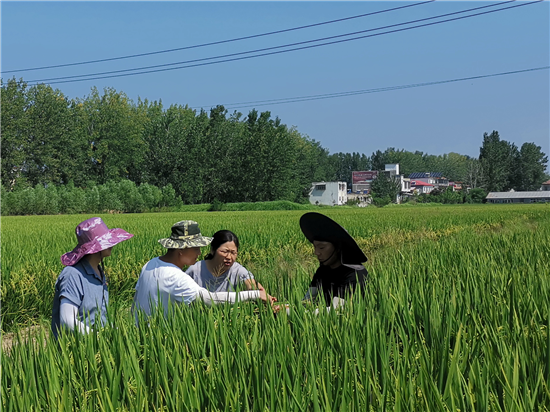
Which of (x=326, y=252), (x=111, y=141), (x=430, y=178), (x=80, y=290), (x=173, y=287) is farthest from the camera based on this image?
(x=430, y=178)

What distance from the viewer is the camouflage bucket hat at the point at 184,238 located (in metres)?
3.70

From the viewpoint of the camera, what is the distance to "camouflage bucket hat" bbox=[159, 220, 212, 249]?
3.70 meters

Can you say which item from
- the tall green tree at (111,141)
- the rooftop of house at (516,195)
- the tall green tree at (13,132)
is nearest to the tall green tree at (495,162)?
the rooftop of house at (516,195)

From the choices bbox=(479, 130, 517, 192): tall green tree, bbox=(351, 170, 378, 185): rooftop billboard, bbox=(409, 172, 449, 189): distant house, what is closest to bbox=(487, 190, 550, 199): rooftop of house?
bbox=(479, 130, 517, 192): tall green tree

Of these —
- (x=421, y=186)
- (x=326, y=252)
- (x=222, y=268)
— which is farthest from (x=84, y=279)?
(x=421, y=186)

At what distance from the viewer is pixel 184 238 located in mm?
3750

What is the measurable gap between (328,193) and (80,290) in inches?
3330

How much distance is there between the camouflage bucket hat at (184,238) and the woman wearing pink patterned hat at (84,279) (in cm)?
34

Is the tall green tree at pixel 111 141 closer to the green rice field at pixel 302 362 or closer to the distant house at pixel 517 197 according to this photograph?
the green rice field at pixel 302 362

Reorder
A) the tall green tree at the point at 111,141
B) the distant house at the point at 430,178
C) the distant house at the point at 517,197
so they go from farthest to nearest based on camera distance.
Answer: the distant house at the point at 430,178
the distant house at the point at 517,197
the tall green tree at the point at 111,141

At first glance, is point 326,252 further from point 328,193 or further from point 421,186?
point 421,186

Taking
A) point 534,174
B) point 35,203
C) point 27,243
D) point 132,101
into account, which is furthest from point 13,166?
point 534,174

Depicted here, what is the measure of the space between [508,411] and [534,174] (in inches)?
4579

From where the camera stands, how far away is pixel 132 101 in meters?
69.2
